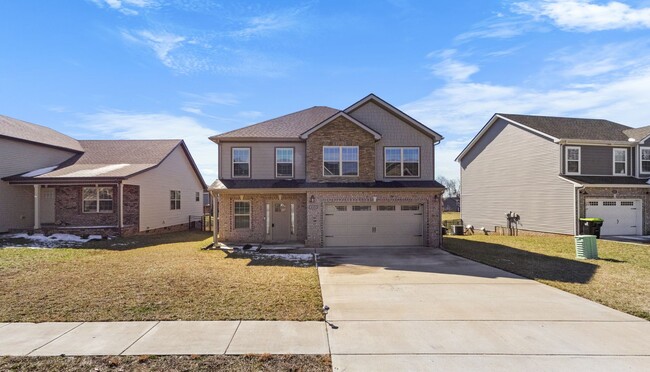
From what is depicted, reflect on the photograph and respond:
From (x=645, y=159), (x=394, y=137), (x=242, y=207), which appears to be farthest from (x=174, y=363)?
(x=645, y=159)

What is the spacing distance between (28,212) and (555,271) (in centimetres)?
2751

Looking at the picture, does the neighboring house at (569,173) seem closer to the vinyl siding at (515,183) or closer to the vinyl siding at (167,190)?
the vinyl siding at (515,183)

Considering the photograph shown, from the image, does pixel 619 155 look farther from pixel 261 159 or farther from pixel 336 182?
pixel 261 159

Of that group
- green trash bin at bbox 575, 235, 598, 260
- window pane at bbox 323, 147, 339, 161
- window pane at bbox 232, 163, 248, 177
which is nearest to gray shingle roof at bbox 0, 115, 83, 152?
window pane at bbox 232, 163, 248, 177

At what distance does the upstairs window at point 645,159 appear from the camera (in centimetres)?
2256

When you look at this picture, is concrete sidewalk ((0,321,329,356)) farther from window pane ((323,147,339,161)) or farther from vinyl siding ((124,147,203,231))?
vinyl siding ((124,147,203,231))

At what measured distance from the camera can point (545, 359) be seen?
16.4ft

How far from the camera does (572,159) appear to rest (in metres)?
21.6

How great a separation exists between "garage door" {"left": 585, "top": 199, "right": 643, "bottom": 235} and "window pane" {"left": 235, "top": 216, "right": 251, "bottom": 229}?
63.7ft

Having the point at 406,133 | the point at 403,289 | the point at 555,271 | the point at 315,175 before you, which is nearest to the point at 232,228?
the point at 315,175

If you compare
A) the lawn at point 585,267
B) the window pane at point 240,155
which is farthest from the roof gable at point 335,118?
the lawn at point 585,267

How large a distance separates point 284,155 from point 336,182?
120 inches

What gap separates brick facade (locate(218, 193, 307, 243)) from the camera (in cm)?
1764

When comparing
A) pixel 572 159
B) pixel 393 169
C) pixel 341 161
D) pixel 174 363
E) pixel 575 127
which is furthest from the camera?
pixel 575 127
